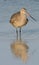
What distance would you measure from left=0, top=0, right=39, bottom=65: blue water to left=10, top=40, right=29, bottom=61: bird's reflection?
0.32ft

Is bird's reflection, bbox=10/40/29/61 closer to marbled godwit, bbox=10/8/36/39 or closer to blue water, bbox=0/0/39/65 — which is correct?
blue water, bbox=0/0/39/65

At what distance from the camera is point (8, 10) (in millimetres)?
13281

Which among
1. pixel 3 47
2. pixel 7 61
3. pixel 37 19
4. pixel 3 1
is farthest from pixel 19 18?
pixel 3 1

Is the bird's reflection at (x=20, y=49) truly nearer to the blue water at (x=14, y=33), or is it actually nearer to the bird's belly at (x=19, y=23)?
the blue water at (x=14, y=33)

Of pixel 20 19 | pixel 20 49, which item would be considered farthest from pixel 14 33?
pixel 20 49

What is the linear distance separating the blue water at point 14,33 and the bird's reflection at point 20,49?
0.32ft

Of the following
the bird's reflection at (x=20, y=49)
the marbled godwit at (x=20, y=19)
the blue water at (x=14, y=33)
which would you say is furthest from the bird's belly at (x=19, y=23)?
the bird's reflection at (x=20, y=49)

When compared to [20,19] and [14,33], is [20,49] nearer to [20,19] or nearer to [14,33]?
[14,33]

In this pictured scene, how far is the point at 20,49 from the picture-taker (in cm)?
854

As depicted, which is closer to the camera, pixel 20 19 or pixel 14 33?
pixel 14 33

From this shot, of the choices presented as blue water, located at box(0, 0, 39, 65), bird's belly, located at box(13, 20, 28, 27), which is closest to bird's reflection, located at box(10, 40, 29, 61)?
blue water, located at box(0, 0, 39, 65)

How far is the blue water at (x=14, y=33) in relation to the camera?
771 cm

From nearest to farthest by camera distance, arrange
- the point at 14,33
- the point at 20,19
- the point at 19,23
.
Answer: the point at 14,33 < the point at 19,23 < the point at 20,19

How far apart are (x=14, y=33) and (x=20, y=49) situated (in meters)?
1.55
